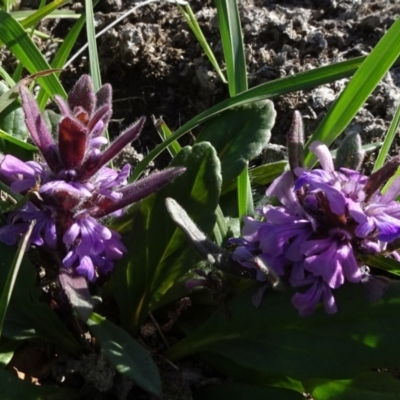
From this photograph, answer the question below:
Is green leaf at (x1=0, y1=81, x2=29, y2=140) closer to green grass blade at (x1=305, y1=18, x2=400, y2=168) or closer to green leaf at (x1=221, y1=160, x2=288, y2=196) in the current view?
green leaf at (x1=221, y1=160, x2=288, y2=196)

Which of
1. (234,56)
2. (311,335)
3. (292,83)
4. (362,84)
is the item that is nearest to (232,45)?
(234,56)

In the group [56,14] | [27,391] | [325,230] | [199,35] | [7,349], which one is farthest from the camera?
[56,14]

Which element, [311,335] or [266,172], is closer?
[311,335]

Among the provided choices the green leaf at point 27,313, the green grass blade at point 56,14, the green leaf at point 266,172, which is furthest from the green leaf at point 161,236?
the green grass blade at point 56,14

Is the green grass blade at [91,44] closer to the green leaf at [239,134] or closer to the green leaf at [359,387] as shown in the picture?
the green leaf at [239,134]

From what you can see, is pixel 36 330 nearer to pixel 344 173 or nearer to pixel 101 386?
pixel 101 386

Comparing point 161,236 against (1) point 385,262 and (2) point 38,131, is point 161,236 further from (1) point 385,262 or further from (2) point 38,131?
(1) point 385,262
